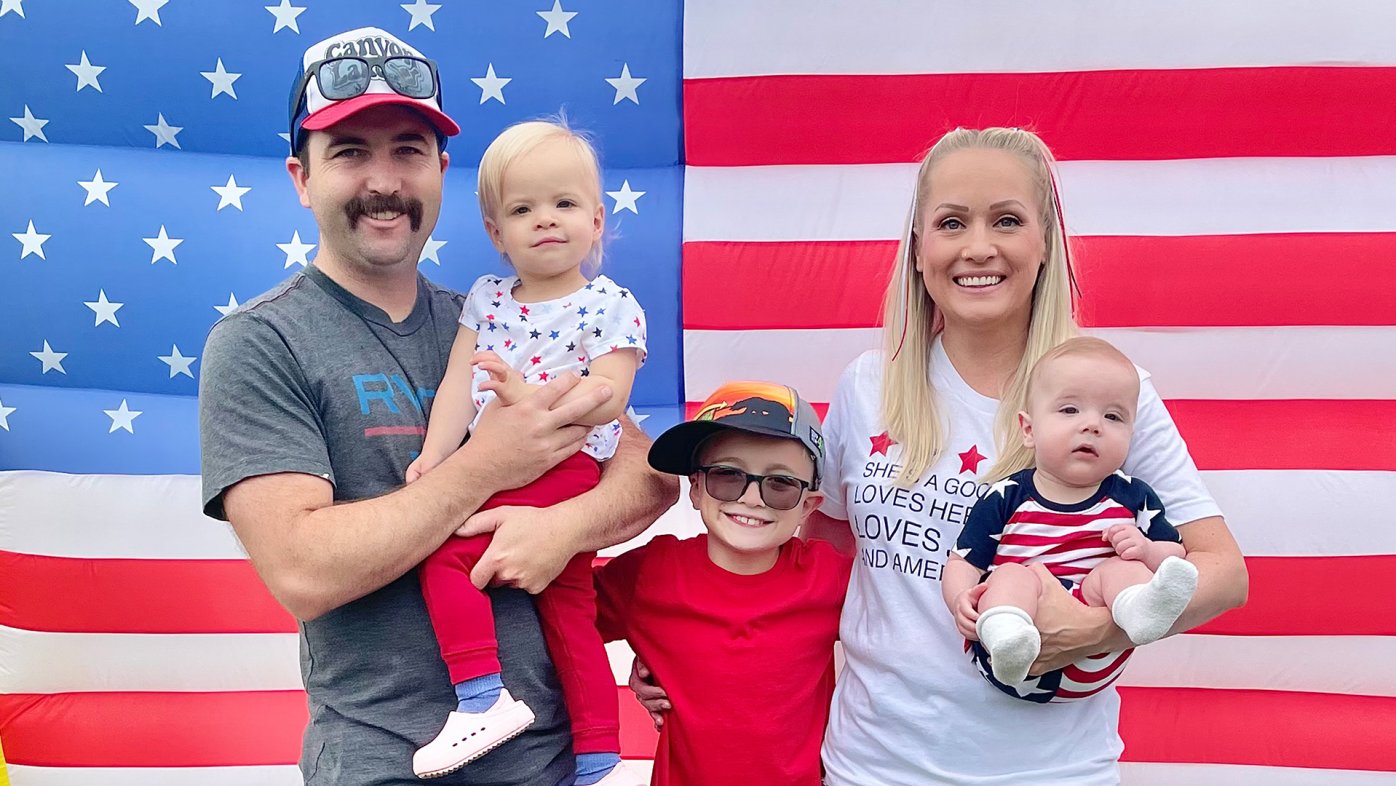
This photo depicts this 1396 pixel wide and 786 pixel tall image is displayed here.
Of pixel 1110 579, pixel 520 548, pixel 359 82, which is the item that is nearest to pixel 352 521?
pixel 520 548

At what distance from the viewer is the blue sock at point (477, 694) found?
2.02 meters

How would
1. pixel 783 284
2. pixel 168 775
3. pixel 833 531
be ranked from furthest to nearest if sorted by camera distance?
pixel 168 775 → pixel 783 284 → pixel 833 531

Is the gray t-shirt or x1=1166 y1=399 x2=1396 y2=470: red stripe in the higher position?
x1=1166 y1=399 x2=1396 y2=470: red stripe

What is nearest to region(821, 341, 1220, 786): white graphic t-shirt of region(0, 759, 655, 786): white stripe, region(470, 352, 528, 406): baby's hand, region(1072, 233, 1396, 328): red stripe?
region(470, 352, 528, 406): baby's hand

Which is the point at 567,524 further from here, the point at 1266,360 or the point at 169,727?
the point at 1266,360

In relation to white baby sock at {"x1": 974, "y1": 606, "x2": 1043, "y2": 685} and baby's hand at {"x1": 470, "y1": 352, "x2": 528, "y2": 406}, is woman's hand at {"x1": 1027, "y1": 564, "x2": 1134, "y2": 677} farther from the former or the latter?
baby's hand at {"x1": 470, "y1": 352, "x2": 528, "y2": 406}

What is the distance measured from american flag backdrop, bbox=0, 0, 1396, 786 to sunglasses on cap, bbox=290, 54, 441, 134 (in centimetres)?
100

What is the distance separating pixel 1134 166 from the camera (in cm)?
315

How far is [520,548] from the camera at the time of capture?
2.09 metres

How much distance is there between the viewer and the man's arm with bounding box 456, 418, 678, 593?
6.83 feet

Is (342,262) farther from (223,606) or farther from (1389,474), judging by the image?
(1389,474)

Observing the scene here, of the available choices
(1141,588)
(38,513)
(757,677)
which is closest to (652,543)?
(757,677)

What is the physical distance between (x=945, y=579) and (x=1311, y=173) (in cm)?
196

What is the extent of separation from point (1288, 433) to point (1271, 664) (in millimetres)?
667
